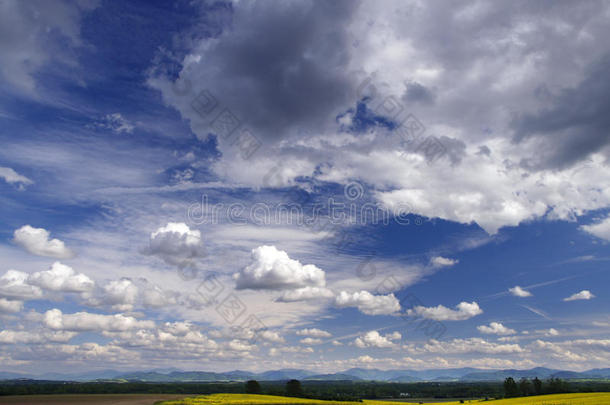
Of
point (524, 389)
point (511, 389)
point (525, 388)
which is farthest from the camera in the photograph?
point (525, 388)

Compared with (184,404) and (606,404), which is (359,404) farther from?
(606,404)

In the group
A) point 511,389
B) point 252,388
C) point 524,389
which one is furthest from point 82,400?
point 524,389

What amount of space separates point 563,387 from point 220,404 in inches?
6826

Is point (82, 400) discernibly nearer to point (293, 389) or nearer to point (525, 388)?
point (293, 389)

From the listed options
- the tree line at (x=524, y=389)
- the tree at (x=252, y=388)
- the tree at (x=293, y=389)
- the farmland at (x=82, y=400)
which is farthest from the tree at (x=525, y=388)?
the farmland at (x=82, y=400)

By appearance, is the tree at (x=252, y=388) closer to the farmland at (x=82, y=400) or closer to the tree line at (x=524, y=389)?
the farmland at (x=82, y=400)

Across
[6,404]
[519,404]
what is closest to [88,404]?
[6,404]

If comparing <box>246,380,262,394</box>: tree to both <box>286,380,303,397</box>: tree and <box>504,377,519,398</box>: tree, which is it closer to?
<box>286,380,303,397</box>: tree

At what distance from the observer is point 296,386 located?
517 ft

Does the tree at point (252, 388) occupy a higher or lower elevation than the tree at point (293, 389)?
lower

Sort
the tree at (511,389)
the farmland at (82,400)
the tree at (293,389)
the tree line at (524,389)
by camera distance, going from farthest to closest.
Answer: the tree line at (524,389) < the tree at (511,389) < the tree at (293,389) < the farmland at (82,400)

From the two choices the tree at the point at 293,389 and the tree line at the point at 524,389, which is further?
the tree line at the point at 524,389

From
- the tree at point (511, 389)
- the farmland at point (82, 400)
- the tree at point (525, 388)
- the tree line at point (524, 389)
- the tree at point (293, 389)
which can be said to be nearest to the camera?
the farmland at point (82, 400)

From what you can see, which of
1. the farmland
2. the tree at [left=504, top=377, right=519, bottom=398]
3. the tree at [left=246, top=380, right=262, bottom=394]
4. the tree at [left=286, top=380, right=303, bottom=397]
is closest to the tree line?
the tree at [left=504, top=377, right=519, bottom=398]
